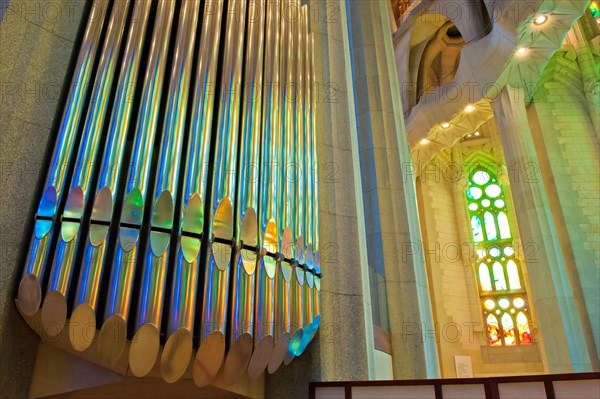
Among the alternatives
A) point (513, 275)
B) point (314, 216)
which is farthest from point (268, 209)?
point (513, 275)

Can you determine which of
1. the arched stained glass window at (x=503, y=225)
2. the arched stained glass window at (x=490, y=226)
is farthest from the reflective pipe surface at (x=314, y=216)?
the arched stained glass window at (x=503, y=225)

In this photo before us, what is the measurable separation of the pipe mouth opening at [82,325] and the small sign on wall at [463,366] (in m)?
15.3

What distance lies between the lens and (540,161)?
1366 centimetres

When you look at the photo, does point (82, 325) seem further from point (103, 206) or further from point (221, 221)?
point (221, 221)

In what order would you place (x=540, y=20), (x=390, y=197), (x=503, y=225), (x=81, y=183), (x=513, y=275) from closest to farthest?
(x=81, y=183)
(x=390, y=197)
(x=540, y=20)
(x=513, y=275)
(x=503, y=225)

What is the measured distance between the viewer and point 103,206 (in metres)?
1.95

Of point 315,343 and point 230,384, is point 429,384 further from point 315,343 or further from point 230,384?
point 230,384

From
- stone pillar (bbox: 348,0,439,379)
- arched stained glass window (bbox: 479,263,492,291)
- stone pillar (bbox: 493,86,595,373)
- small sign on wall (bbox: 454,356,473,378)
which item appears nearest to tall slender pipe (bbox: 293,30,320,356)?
stone pillar (bbox: 348,0,439,379)

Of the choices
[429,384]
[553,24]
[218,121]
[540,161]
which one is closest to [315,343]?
[429,384]

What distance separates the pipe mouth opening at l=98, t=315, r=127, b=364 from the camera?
180cm

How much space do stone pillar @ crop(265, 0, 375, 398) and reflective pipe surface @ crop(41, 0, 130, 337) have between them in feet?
4.30

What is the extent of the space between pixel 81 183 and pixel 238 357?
1.02 meters

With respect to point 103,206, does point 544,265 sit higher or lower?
higher

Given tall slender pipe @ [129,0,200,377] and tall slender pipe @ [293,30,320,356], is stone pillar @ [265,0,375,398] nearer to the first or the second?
tall slender pipe @ [293,30,320,356]
